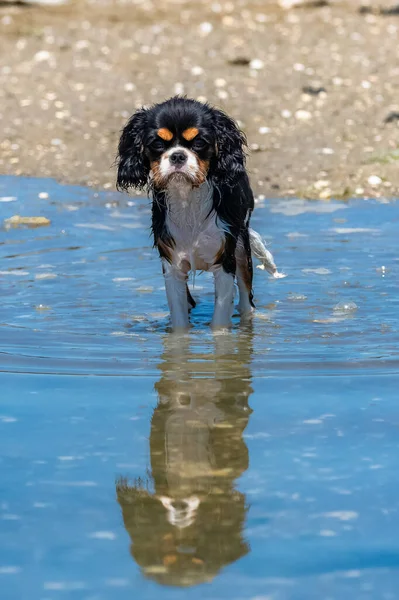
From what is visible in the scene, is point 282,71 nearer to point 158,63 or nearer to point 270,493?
point 158,63

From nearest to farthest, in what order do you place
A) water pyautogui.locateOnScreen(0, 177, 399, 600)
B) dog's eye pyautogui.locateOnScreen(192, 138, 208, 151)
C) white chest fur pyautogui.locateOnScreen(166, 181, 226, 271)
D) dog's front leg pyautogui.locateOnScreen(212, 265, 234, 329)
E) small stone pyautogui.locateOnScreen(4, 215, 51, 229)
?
water pyautogui.locateOnScreen(0, 177, 399, 600), dog's eye pyautogui.locateOnScreen(192, 138, 208, 151), white chest fur pyautogui.locateOnScreen(166, 181, 226, 271), dog's front leg pyautogui.locateOnScreen(212, 265, 234, 329), small stone pyautogui.locateOnScreen(4, 215, 51, 229)

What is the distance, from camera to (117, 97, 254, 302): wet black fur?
581cm

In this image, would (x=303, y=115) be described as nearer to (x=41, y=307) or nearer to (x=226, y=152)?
(x=41, y=307)

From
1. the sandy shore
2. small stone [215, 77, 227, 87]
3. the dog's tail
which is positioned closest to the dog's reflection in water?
the dog's tail

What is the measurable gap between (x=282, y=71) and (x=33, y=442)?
384 inches

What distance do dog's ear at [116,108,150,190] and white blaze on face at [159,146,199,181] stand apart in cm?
26

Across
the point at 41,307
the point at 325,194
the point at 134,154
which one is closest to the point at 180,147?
the point at 134,154

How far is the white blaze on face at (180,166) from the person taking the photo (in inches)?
225

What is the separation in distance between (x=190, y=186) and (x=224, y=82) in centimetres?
739

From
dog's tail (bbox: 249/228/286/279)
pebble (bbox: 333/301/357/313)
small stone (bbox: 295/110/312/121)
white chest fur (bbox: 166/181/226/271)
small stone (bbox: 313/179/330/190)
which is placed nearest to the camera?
white chest fur (bbox: 166/181/226/271)

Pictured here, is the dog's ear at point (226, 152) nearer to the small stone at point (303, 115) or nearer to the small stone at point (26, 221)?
the small stone at point (26, 221)

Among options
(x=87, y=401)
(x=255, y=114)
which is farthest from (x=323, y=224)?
(x=87, y=401)

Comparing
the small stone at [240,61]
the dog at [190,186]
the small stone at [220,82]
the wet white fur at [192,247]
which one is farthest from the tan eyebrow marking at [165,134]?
the small stone at [240,61]

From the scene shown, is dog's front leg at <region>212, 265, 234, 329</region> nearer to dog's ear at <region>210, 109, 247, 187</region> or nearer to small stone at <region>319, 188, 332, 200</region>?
dog's ear at <region>210, 109, 247, 187</region>
